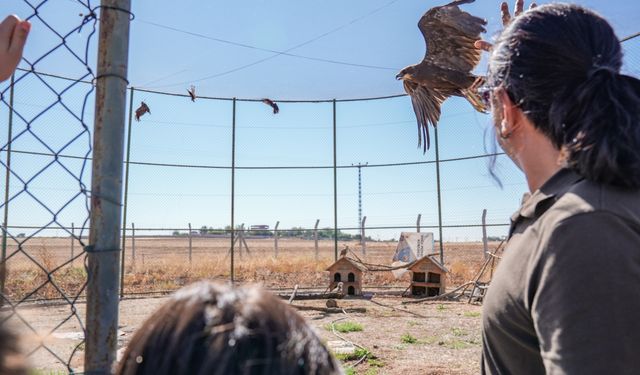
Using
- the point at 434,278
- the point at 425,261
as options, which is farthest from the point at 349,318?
the point at 434,278

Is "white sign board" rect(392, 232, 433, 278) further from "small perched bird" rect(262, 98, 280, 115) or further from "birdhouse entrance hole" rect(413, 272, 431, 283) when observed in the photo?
"small perched bird" rect(262, 98, 280, 115)

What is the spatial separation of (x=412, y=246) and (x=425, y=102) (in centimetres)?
708

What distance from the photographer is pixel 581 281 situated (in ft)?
2.38

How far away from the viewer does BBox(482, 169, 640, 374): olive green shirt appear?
2.34ft

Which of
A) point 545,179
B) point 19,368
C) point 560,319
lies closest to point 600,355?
point 560,319

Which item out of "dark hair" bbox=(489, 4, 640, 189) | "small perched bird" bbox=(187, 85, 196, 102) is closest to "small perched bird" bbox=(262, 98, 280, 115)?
"small perched bird" bbox=(187, 85, 196, 102)

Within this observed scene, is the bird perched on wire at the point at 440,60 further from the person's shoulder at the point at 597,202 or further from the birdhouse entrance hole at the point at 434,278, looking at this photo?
the birdhouse entrance hole at the point at 434,278

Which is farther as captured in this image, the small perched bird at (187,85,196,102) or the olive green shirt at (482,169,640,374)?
the small perched bird at (187,85,196,102)

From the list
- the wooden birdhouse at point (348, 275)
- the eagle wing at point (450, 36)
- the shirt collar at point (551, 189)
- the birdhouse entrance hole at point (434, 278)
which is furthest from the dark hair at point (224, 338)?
the birdhouse entrance hole at point (434, 278)

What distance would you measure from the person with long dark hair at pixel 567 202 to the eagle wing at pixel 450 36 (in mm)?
3953

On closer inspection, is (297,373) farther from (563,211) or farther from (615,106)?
(615,106)

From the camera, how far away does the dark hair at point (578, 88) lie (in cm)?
82

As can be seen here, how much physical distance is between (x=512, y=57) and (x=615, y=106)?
0.20 m

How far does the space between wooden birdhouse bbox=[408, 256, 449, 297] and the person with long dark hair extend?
9146 mm
